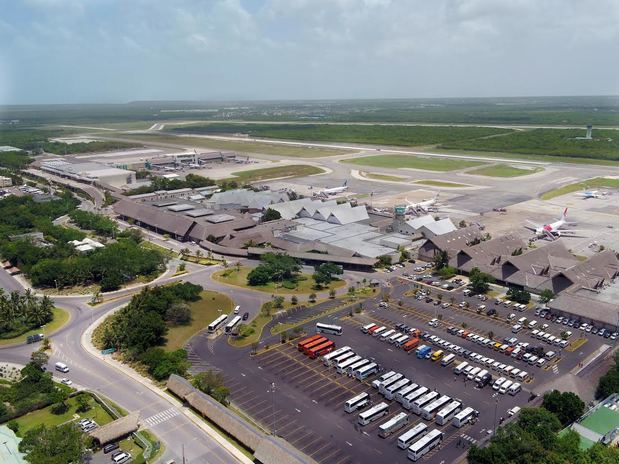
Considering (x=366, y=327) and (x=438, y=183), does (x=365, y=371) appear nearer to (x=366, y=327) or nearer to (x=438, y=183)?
(x=366, y=327)

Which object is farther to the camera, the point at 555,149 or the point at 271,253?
the point at 555,149

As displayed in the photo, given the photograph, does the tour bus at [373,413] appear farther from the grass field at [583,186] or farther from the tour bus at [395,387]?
the grass field at [583,186]

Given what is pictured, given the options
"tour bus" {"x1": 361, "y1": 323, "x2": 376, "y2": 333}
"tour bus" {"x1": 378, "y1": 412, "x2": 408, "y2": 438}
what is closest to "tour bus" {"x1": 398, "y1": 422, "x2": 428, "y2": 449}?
"tour bus" {"x1": 378, "y1": 412, "x2": 408, "y2": 438}

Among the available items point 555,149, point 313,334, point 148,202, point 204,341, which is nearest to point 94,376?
point 204,341

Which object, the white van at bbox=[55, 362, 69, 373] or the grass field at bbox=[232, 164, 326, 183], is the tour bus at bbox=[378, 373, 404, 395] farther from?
the grass field at bbox=[232, 164, 326, 183]

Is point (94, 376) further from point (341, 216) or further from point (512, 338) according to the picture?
point (341, 216)

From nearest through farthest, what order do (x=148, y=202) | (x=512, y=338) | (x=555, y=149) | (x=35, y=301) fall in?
(x=512, y=338), (x=35, y=301), (x=148, y=202), (x=555, y=149)
